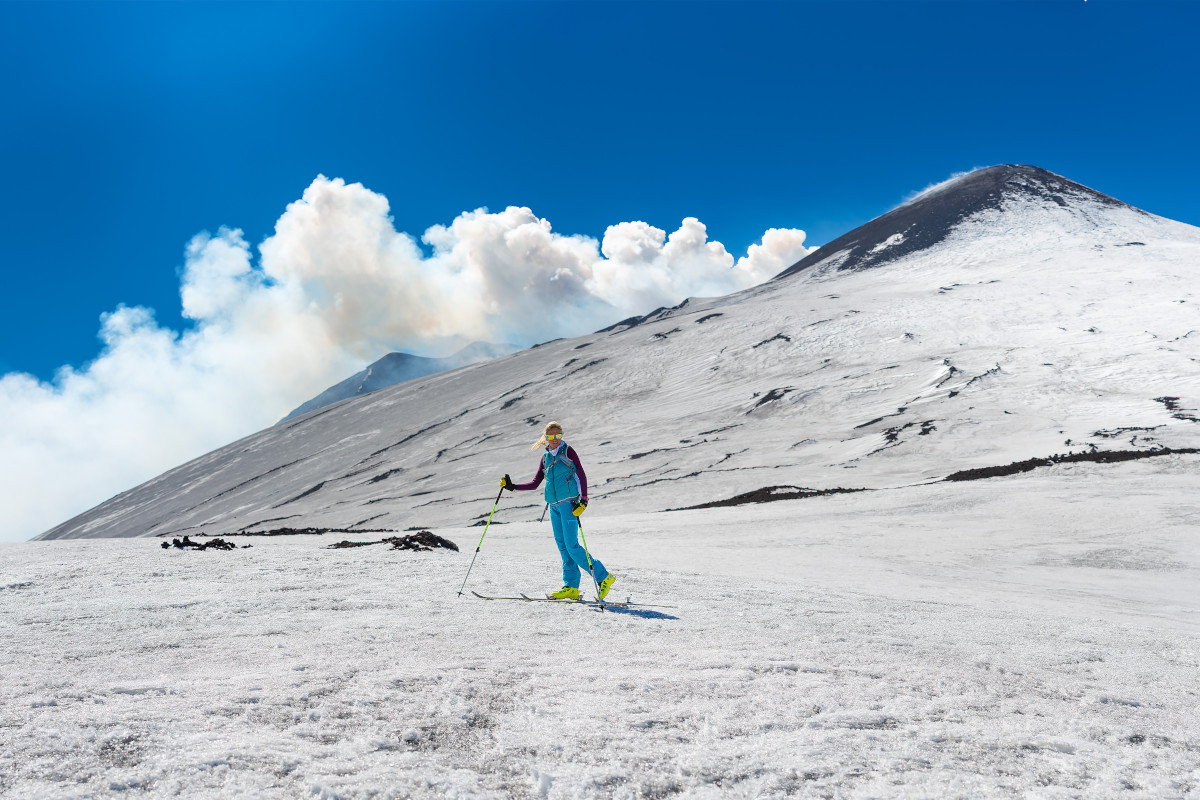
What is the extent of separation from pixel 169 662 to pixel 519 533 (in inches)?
481

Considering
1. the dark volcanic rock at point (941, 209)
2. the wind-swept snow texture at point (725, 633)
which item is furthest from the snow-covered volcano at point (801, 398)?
the dark volcanic rock at point (941, 209)

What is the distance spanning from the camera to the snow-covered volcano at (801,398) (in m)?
24.2

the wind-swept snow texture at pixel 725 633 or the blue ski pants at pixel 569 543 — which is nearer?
the wind-swept snow texture at pixel 725 633

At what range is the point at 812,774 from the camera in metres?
3.39

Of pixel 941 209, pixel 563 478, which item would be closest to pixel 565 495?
pixel 563 478

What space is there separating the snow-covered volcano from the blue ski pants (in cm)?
1466

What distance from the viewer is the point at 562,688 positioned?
4387mm

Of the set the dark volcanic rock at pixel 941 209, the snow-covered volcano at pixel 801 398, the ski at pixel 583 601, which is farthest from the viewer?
the dark volcanic rock at pixel 941 209

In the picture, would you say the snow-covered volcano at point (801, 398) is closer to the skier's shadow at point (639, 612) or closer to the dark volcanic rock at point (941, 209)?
the dark volcanic rock at point (941, 209)

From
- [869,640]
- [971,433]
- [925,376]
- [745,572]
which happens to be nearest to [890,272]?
[925,376]

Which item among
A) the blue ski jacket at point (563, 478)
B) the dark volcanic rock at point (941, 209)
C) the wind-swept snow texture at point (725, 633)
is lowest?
the wind-swept snow texture at point (725, 633)

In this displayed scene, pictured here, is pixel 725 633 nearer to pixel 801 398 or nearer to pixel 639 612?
pixel 639 612

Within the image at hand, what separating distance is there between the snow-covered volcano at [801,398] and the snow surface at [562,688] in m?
14.9

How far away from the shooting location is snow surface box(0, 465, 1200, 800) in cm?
325
